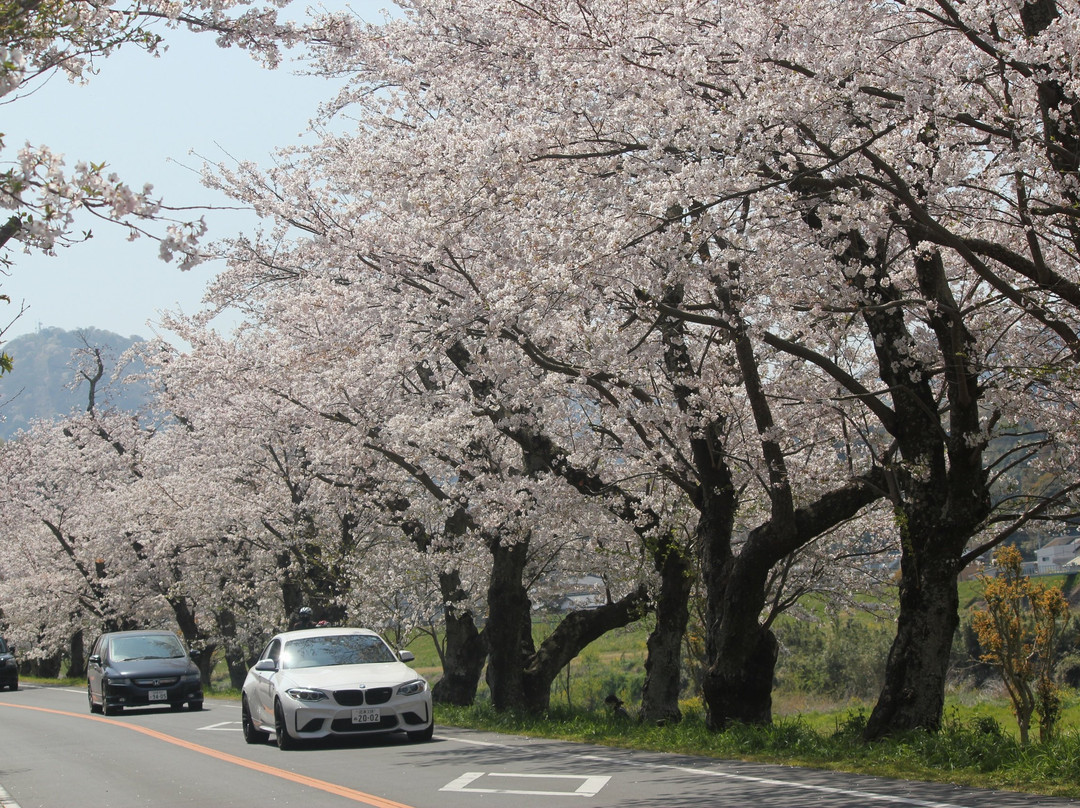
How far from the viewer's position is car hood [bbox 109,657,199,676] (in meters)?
23.0

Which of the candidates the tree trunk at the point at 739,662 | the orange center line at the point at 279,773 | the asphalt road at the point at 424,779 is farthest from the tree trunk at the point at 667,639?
the orange center line at the point at 279,773

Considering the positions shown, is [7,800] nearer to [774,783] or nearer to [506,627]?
[774,783]

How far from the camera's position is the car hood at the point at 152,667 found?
23.0 m

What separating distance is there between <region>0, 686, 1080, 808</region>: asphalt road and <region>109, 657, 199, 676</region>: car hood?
6.09 m

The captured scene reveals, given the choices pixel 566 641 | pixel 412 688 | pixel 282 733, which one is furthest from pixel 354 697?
pixel 566 641

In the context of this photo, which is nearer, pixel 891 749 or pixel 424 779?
pixel 424 779

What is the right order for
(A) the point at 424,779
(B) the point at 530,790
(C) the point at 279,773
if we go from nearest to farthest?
(B) the point at 530,790 < (A) the point at 424,779 < (C) the point at 279,773

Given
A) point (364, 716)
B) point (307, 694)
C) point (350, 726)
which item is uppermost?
point (307, 694)

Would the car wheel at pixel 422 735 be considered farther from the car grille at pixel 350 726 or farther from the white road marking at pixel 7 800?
the white road marking at pixel 7 800

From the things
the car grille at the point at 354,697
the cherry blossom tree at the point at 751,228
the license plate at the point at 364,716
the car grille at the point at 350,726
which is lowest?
the car grille at the point at 350,726

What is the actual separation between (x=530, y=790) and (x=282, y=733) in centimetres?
511

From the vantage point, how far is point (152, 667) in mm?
23281

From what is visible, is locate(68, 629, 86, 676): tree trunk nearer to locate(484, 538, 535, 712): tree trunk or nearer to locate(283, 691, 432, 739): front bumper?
locate(484, 538, 535, 712): tree trunk

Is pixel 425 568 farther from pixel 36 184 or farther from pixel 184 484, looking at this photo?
pixel 36 184
